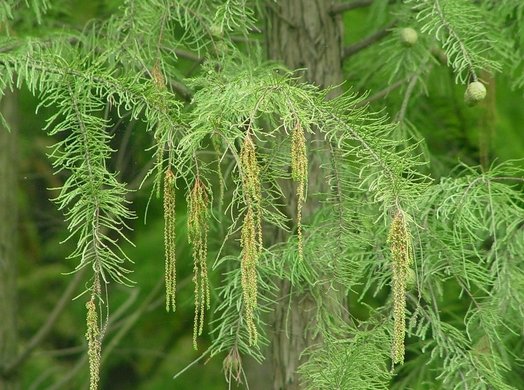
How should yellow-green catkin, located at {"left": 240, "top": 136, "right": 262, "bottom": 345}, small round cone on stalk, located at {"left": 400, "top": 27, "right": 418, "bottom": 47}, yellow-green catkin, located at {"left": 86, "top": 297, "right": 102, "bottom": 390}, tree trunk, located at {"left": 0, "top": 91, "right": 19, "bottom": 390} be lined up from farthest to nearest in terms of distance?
tree trunk, located at {"left": 0, "top": 91, "right": 19, "bottom": 390}
small round cone on stalk, located at {"left": 400, "top": 27, "right": 418, "bottom": 47}
yellow-green catkin, located at {"left": 86, "top": 297, "right": 102, "bottom": 390}
yellow-green catkin, located at {"left": 240, "top": 136, "right": 262, "bottom": 345}

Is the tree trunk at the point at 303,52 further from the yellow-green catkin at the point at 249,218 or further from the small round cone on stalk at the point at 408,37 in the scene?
the yellow-green catkin at the point at 249,218

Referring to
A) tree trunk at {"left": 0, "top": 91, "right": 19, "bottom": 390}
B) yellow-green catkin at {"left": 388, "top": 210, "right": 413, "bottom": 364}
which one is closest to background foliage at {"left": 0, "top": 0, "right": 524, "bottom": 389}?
yellow-green catkin at {"left": 388, "top": 210, "right": 413, "bottom": 364}

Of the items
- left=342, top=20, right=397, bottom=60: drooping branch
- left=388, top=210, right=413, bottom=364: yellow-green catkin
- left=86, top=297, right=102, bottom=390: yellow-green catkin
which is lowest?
left=86, top=297, right=102, bottom=390: yellow-green catkin

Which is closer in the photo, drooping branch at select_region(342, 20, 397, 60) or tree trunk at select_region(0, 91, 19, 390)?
drooping branch at select_region(342, 20, 397, 60)

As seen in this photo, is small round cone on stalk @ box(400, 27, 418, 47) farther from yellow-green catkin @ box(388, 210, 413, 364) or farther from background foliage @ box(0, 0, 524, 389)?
yellow-green catkin @ box(388, 210, 413, 364)

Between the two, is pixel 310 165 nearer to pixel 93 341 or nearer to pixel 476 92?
pixel 476 92

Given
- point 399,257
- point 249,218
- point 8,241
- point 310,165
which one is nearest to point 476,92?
point 399,257

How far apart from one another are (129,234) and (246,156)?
320 cm

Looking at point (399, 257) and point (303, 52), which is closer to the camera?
point (399, 257)

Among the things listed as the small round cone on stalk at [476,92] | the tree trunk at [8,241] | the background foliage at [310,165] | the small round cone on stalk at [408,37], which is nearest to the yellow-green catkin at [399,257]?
the background foliage at [310,165]

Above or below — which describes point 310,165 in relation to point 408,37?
below

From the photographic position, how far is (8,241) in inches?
120

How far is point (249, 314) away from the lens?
1.21m

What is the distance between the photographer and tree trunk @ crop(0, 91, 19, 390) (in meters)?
3.01
